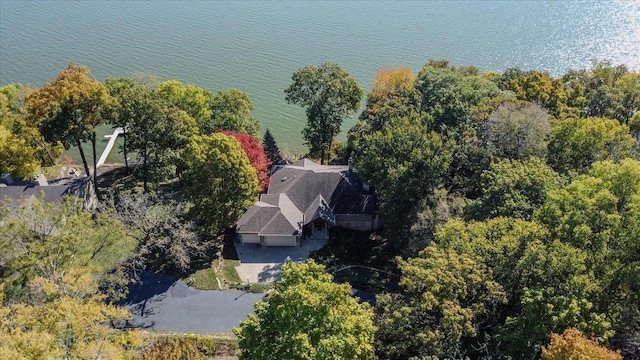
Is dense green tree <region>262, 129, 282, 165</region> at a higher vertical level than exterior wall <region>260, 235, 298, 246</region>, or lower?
higher

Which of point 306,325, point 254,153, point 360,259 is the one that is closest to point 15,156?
point 254,153

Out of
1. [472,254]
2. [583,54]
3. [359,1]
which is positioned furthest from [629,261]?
[359,1]

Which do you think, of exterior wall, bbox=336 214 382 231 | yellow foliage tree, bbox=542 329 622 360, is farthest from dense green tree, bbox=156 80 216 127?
yellow foliage tree, bbox=542 329 622 360

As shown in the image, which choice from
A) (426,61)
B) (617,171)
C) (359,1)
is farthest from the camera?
(359,1)

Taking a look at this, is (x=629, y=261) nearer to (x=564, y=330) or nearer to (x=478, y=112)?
(x=564, y=330)

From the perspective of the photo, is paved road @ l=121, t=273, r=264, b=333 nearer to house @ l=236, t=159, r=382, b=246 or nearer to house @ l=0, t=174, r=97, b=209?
house @ l=236, t=159, r=382, b=246

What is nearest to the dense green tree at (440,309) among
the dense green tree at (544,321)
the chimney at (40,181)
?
the dense green tree at (544,321)

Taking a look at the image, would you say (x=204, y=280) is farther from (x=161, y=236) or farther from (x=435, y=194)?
(x=435, y=194)
